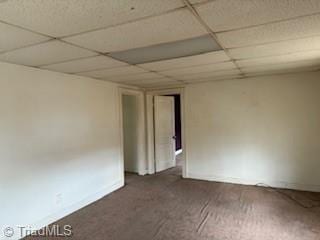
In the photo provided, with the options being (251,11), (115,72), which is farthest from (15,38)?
(251,11)

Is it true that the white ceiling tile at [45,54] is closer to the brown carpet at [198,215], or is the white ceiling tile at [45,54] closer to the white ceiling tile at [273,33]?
the white ceiling tile at [273,33]

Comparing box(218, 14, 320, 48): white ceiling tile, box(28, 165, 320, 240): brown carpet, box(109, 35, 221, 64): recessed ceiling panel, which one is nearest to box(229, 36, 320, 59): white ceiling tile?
box(218, 14, 320, 48): white ceiling tile

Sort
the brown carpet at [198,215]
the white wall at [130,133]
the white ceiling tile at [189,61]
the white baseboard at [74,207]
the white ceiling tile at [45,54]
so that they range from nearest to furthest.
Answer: the white ceiling tile at [45,54] → the white ceiling tile at [189,61] → the brown carpet at [198,215] → the white baseboard at [74,207] → the white wall at [130,133]

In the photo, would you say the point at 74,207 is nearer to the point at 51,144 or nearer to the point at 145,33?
the point at 51,144

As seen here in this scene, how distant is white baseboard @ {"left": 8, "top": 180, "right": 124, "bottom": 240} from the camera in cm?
289

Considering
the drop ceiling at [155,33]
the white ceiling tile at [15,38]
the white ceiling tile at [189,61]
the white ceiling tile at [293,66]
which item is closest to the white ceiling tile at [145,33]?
the drop ceiling at [155,33]

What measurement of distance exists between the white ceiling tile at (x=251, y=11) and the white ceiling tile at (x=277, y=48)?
0.69m

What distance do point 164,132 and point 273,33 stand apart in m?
4.15

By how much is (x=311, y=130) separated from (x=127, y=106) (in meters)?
3.83

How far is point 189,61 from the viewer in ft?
9.17

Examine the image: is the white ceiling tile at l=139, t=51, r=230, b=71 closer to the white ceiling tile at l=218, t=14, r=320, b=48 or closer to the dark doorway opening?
the white ceiling tile at l=218, t=14, r=320, b=48

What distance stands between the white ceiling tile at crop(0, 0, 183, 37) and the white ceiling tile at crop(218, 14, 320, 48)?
30.3 inches

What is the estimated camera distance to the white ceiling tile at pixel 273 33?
5.55ft

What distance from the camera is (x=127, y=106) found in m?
5.57
